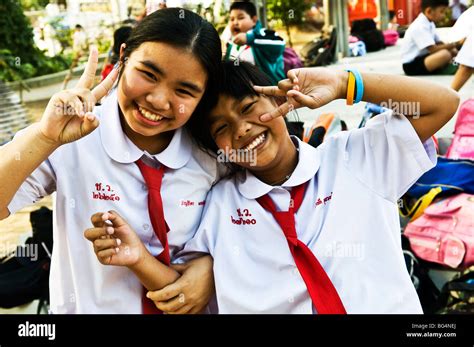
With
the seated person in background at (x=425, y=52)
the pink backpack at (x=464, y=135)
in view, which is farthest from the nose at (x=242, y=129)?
the pink backpack at (x=464, y=135)

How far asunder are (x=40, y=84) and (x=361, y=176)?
1.80 m

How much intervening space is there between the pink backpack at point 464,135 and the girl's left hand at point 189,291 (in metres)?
1.27

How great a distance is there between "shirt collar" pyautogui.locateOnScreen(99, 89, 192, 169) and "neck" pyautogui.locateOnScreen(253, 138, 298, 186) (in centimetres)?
16

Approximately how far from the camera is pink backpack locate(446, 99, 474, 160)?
203 centimetres

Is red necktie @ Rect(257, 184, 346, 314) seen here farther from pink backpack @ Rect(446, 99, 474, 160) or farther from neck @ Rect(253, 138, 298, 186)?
pink backpack @ Rect(446, 99, 474, 160)

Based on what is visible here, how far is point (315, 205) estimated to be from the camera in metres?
1.11

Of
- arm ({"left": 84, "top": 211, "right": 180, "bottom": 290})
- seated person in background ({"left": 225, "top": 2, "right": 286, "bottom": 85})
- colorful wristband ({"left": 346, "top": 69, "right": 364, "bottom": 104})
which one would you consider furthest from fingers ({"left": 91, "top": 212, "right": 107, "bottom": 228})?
seated person in background ({"left": 225, "top": 2, "right": 286, "bottom": 85})

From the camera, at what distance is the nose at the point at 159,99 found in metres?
1.02

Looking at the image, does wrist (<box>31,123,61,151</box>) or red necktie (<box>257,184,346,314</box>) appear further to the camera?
red necktie (<box>257,184,346,314</box>)

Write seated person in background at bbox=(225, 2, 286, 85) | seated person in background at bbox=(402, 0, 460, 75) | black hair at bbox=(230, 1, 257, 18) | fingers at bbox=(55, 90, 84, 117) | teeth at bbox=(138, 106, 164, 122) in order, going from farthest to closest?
black hair at bbox=(230, 1, 257, 18)
seated person in background at bbox=(225, 2, 286, 85)
seated person in background at bbox=(402, 0, 460, 75)
teeth at bbox=(138, 106, 164, 122)
fingers at bbox=(55, 90, 84, 117)

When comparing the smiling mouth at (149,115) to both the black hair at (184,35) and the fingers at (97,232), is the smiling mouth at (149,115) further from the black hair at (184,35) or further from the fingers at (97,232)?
the fingers at (97,232)

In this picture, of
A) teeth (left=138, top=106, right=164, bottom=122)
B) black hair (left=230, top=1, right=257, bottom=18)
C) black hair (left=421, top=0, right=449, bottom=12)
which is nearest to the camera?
teeth (left=138, top=106, right=164, bottom=122)

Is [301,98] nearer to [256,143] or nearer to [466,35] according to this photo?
[256,143]
